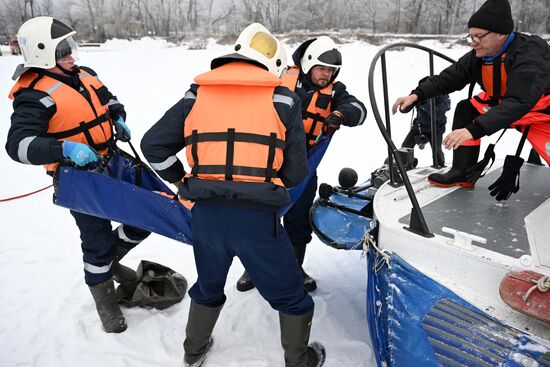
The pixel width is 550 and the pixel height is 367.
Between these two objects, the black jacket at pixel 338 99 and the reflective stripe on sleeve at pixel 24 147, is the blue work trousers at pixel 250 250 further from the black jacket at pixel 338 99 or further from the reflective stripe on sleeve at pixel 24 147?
the black jacket at pixel 338 99

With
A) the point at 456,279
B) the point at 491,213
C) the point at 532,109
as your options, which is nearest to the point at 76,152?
the point at 456,279

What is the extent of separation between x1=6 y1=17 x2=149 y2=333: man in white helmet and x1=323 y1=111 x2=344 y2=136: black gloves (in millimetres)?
1490

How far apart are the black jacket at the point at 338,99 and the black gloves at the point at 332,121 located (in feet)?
0.21

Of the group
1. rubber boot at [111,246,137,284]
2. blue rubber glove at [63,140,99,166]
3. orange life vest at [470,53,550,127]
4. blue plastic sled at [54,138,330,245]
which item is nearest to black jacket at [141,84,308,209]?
blue plastic sled at [54,138,330,245]

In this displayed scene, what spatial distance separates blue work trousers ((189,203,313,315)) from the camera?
6.12 ft

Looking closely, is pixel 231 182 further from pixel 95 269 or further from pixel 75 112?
pixel 95 269

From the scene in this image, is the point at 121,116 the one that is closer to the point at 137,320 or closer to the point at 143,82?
the point at 137,320

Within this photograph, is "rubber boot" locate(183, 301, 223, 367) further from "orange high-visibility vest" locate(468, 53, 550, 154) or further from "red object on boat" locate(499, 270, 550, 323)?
"orange high-visibility vest" locate(468, 53, 550, 154)

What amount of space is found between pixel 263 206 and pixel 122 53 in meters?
19.7

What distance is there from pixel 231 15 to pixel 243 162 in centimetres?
3378

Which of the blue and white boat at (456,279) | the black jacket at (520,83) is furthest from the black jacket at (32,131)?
the black jacket at (520,83)

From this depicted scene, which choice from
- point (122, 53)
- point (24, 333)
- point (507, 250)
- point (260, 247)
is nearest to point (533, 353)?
point (507, 250)

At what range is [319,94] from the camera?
9.19ft

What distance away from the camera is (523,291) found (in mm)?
1471
